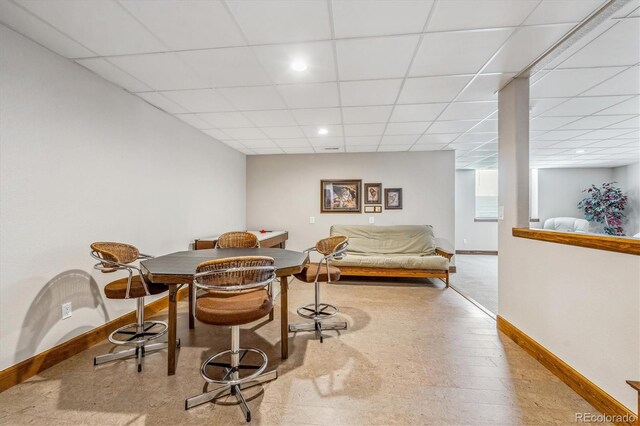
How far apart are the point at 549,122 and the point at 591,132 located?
1152mm

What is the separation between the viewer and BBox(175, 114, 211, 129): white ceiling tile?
365 centimetres

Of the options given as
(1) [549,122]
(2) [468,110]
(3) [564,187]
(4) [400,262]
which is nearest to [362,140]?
(2) [468,110]

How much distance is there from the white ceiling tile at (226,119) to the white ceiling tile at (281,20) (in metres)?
1.65

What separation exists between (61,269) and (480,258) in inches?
316

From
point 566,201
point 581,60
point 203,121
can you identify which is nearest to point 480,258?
point 566,201

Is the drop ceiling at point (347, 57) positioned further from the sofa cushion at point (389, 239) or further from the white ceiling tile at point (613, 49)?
the sofa cushion at point (389, 239)

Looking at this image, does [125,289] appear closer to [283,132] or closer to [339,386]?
[339,386]

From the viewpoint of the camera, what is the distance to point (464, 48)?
2123 mm

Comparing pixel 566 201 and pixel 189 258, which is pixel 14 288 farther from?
pixel 566 201

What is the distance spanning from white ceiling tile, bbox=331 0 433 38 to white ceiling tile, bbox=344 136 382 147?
104 inches

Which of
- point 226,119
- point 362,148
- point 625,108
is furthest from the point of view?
point 362,148

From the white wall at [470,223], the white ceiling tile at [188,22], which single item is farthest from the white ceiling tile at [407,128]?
the white wall at [470,223]

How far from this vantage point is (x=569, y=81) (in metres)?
2.65

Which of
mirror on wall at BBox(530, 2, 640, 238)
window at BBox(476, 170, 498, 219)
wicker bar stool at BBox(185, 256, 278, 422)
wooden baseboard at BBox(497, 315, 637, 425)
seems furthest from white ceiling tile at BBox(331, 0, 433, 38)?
window at BBox(476, 170, 498, 219)
